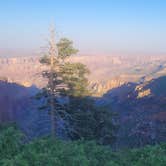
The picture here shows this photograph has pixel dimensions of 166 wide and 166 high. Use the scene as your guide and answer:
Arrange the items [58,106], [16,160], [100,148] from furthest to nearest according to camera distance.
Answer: [58,106] < [100,148] < [16,160]

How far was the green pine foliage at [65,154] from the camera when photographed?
449 inches

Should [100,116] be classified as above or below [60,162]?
below

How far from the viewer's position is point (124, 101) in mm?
187750

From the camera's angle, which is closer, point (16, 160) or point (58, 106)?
point (16, 160)

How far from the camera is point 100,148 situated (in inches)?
551

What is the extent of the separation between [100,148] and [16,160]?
406 cm

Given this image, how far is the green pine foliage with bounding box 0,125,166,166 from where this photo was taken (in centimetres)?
1139

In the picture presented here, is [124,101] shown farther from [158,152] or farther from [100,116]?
[158,152]

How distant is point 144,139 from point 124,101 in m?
150

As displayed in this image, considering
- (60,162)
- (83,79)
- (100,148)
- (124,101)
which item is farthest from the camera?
(124,101)

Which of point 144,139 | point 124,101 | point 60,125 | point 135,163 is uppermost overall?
point 135,163

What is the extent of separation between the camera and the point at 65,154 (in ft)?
40.0

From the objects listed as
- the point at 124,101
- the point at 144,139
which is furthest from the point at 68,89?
the point at 124,101

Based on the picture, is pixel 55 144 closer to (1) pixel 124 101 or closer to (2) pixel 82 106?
(2) pixel 82 106
